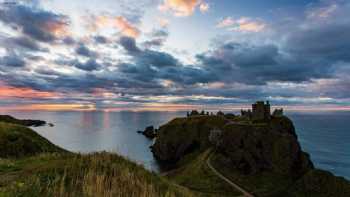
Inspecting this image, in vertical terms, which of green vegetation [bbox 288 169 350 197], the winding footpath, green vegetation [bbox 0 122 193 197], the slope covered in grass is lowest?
the winding footpath

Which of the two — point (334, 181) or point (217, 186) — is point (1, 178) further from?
point (334, 181)

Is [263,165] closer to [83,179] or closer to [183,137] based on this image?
[183,137]

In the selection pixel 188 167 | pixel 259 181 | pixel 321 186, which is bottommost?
pixel 259 181

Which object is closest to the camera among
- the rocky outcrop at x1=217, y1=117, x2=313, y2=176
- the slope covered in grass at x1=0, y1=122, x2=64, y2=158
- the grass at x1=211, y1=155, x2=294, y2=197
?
the slope covered in grass at x1=0, y1=122, x2=64, y2=158

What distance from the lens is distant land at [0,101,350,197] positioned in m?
9.33

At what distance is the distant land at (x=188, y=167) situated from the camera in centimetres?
933

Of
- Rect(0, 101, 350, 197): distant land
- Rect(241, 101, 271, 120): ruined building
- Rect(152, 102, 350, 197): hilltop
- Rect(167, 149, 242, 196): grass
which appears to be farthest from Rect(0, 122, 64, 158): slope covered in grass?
Rect(241, 101, 271, 120): ruined building

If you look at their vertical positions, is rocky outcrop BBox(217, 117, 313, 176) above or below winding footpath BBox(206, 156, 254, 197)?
above

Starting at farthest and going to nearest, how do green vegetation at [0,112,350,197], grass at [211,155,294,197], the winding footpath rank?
grass at [211,155,294,197]
the winding footpath
green vegetation at [0,112,350,197]

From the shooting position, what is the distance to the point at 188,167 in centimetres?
8588

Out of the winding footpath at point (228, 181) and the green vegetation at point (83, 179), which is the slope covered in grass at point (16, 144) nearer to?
the green vegetation at point (83, 179)

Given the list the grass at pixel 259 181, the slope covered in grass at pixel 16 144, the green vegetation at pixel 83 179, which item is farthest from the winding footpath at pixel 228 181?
the green vegetation at pixel 83 179

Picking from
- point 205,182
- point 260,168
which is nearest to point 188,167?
point 205,182

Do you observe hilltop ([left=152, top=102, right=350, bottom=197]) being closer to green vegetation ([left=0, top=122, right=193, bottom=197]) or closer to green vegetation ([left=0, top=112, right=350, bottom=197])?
green vegetation ([left=0, top=112, right=350, bottom=197])
